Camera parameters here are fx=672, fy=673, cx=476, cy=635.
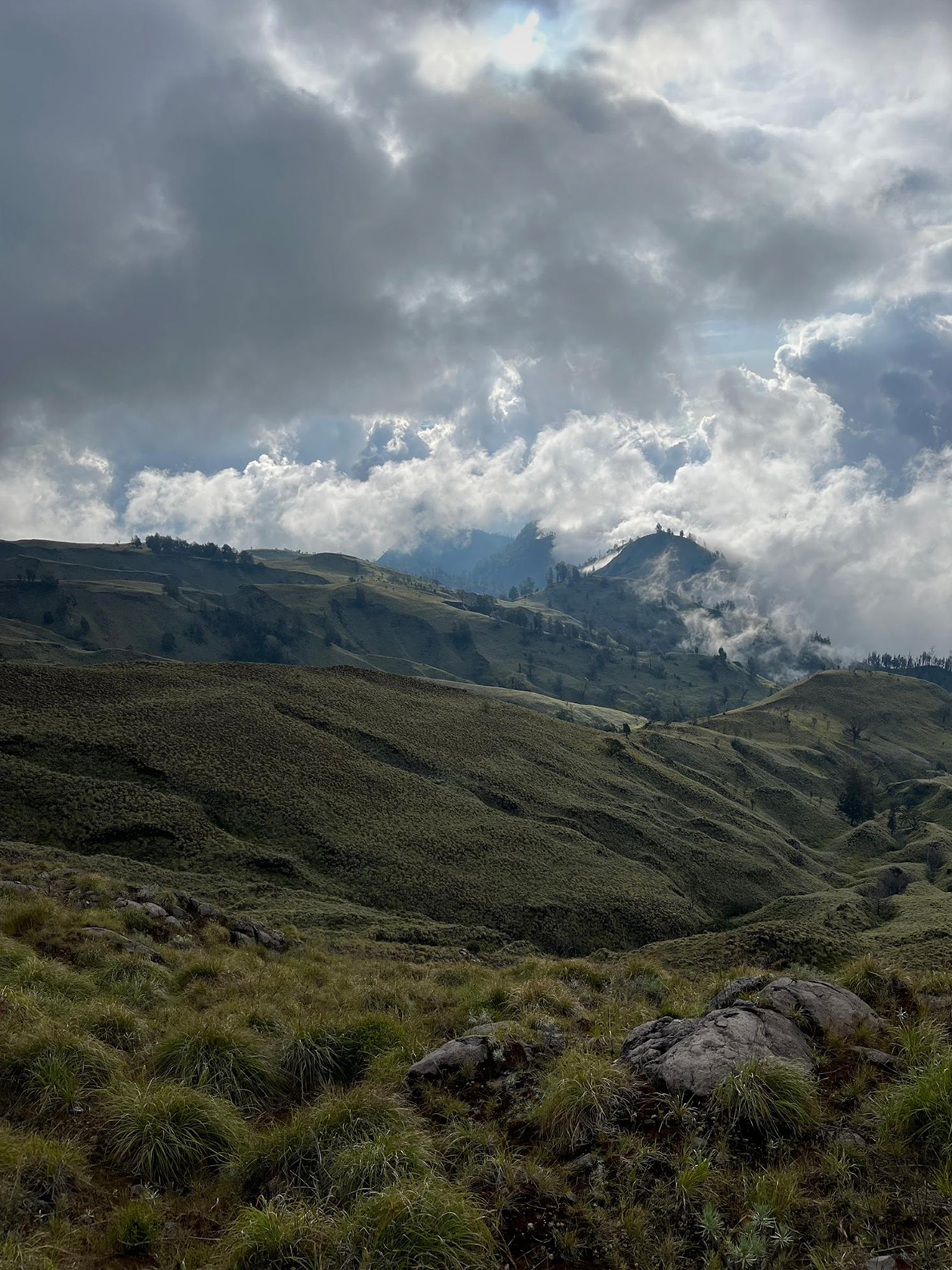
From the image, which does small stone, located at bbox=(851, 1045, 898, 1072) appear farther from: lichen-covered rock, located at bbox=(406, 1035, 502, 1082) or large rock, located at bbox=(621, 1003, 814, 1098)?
lichen-covered rock, located at bbox=(406, 1035, 502, 1082)

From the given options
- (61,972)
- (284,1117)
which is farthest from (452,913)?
(284,1117)

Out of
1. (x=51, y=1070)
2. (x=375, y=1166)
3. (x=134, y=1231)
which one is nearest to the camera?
(x=134, y=1231)

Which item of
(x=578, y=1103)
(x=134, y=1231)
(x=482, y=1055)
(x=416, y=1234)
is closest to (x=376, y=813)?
(x=482, y=1055)

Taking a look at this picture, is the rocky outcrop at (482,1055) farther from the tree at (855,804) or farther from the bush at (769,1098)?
the tree at (855,804)

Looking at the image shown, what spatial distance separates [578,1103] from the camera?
28.9ft

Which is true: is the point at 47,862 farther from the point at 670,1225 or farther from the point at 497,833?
the point at 497,833

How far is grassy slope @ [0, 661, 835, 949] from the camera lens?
188 ft

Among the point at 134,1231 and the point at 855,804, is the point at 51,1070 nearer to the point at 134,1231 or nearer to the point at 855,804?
the point at 134,1231

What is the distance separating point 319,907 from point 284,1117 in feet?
130

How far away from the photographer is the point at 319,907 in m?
47.0

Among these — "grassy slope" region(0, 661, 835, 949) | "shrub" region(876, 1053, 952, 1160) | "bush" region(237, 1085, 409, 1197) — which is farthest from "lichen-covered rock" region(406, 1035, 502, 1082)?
"grassy slope" region(0, 661, 835, 949)

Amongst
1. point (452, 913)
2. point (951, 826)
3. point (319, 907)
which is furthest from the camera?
point (951, 826)

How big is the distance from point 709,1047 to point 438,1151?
4.17 m

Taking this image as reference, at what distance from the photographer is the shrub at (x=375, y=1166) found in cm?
724
